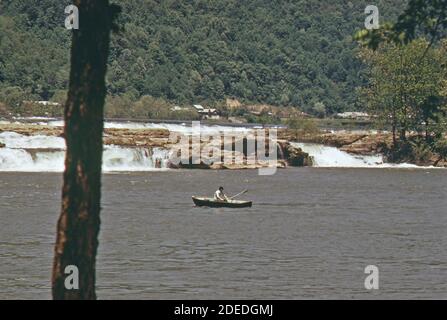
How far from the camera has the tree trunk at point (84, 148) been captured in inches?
608

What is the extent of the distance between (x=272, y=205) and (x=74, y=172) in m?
53.1

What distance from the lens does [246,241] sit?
48500 millimetres

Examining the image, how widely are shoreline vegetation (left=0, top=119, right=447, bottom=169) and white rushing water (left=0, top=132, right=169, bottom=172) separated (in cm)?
90

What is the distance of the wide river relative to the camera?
116 ft

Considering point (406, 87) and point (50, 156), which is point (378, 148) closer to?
point (406, 87)

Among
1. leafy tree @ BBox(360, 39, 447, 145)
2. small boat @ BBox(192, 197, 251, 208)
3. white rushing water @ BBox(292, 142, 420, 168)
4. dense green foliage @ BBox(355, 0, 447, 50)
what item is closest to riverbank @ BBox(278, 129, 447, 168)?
white rushing water @ BBox(292, 142, 420, 168)

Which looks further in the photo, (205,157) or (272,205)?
(205,157)

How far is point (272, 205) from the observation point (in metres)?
68.2

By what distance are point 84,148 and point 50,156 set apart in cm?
9258

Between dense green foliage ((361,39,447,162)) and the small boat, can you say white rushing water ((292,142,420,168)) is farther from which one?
the small boat

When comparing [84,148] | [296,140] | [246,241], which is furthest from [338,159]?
[84,148]

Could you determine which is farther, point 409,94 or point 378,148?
point 409,94
